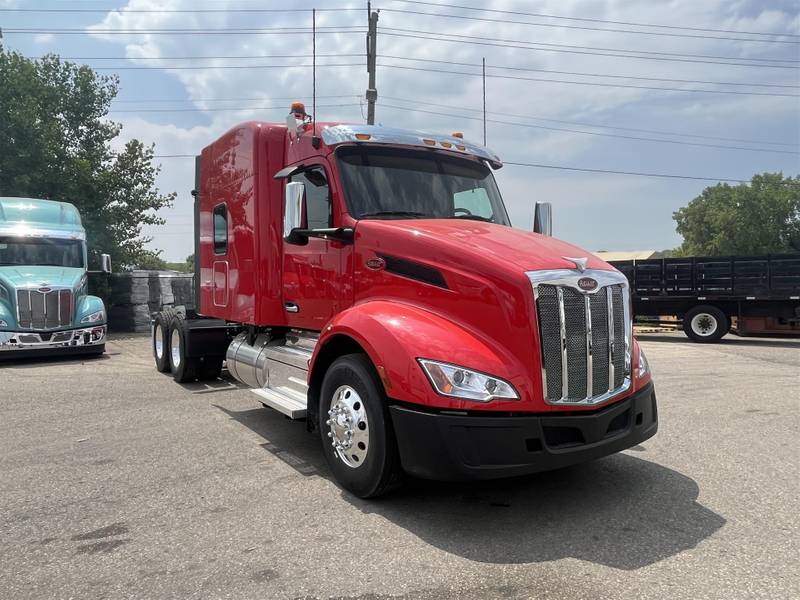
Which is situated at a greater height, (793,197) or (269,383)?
(793,197)

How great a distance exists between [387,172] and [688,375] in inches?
282

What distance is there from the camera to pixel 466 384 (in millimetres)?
3420

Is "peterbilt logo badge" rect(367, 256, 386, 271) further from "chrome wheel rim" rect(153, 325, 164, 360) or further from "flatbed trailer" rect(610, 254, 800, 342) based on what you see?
"flatbed trailer" rect(610, 254, 800, 342)

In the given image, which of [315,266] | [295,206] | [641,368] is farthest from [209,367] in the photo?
[641,368]

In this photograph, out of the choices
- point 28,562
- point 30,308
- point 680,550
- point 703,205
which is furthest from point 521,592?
point 703,205

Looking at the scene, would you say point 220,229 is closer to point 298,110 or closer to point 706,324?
point 298,110

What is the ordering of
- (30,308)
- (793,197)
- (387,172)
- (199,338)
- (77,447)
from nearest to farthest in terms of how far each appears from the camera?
(387,172), (77,447), (199,338), (30,308), (793,197)

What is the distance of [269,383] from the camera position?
5.84 metres

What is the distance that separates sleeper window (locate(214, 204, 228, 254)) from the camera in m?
6.64

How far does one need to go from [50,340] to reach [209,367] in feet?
16.4

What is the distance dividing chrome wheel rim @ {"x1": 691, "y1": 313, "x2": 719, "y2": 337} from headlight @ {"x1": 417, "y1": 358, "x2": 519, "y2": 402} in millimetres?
14664

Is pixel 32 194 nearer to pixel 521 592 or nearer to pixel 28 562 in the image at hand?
pixel 28 562

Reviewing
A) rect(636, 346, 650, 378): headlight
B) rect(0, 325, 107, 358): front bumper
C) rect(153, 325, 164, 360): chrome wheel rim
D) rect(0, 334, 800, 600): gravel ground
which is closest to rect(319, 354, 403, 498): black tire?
rect(0, 334, 800, 600): gravel ground

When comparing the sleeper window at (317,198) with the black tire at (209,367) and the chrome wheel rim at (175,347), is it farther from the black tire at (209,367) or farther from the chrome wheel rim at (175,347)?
the chrome wheel rim at (175,347)
